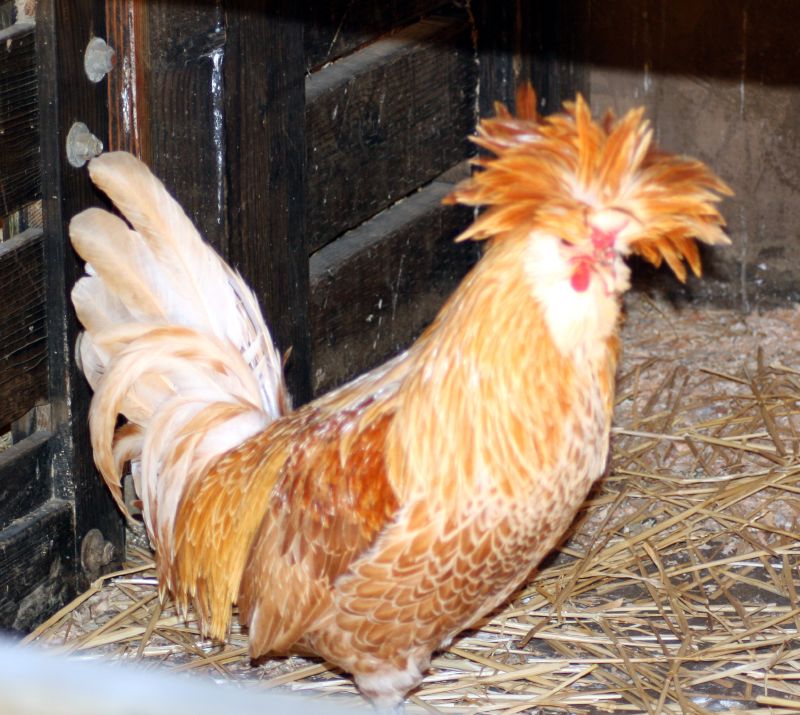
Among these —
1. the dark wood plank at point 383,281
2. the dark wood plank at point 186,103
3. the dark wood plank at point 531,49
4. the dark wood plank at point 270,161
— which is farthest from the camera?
the dark wood plank at point 531,49

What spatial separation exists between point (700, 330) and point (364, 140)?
181 centimetres

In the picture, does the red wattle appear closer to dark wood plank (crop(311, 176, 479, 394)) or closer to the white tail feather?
the white tail feather

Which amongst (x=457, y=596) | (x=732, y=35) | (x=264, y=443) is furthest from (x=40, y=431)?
(x=732, y=35)

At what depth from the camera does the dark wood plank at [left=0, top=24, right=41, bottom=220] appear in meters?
2.64

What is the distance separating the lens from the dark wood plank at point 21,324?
276 cm

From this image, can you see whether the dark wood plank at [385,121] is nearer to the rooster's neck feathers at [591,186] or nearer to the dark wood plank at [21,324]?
the dark wood plank at [21,324]

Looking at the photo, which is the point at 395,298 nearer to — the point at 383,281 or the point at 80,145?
the point at 383,281

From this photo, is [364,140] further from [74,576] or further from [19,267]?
[74,576]

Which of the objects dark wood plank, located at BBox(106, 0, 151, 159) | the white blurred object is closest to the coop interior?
dark wood plank, located at BBox(106, 0, 151, 159)

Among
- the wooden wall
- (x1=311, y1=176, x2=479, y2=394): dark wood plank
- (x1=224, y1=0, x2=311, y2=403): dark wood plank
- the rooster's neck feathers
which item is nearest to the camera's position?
the rooster's neck feathers

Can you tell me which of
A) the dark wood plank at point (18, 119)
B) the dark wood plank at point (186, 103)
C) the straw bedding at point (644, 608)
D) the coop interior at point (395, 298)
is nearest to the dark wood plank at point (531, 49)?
the coop interior at point (395, 298)

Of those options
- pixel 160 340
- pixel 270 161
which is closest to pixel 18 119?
pixel 160 340

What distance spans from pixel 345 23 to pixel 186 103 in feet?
2.91

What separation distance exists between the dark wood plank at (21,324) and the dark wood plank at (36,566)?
0.89ft
